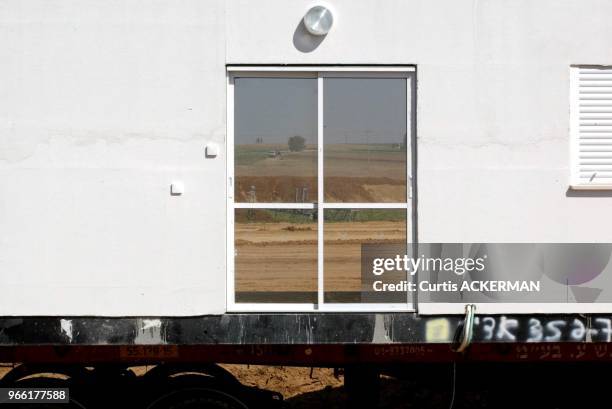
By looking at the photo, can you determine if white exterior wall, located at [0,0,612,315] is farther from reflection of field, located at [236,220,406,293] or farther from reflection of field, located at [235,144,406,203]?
reflection of field, located at [236,220,406,293]

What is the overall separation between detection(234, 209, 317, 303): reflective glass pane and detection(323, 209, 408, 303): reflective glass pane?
Answer: 0.15 meters

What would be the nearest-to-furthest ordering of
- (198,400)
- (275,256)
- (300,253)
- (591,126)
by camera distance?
(591,126) → (198,400) → (300,253) → (275,256)

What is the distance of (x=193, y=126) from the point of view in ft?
16.3

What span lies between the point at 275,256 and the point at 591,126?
99.1 inches

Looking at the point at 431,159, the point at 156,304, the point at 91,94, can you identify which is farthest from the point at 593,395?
the point at 91,94

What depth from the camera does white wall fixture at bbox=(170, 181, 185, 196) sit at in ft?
16.2

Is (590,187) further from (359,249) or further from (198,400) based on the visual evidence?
(198,400)

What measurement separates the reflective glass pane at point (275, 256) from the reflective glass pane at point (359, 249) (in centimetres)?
15

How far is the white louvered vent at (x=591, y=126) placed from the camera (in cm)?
505

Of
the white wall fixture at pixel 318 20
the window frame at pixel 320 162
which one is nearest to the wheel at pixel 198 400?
the window frame at pixel 320 162

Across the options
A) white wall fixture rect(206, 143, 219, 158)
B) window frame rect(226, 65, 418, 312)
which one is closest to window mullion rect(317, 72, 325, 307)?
window frame rect(226, 65, 418, 312)

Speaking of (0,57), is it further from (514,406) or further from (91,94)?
(514,406)

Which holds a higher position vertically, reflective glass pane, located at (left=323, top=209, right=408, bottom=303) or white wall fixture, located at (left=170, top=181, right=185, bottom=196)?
white wall fixture, located at (left=170, top=181, right=185, bottom=196)

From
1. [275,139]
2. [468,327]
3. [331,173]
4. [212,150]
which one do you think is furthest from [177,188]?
[468,327]
